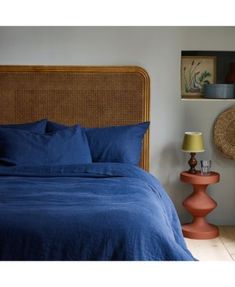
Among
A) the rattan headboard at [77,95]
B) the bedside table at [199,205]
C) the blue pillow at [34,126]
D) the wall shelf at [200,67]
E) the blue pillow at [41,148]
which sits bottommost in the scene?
the bedside table at [199,205]

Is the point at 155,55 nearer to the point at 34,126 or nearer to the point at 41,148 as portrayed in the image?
the point at 34,126

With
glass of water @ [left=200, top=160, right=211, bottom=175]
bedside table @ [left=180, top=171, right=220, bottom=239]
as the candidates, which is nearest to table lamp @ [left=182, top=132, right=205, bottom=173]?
glass of water @ [left=200, top=160, right=211, bottom=175]

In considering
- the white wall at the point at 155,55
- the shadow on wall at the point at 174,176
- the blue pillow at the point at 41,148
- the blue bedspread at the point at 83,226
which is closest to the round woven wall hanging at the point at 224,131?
the white wall at the point at 155,55

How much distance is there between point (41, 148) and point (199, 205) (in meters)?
1.48

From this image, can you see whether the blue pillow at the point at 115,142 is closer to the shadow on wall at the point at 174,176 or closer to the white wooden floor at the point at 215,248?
the shadow on wall at the point at 174,176

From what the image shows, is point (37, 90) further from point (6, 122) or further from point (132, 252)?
point (132, 252)

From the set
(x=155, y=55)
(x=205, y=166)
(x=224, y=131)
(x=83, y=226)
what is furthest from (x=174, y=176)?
(x=83, y=226)

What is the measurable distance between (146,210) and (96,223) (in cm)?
34

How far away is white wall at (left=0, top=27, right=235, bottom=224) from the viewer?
179 inches

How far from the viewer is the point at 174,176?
186 inches

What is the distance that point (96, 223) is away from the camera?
2426 mm

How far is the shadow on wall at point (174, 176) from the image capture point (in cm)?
470

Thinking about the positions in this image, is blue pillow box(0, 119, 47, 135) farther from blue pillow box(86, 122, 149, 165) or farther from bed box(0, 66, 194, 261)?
blue pillow box(86, 122, 149, 165)
